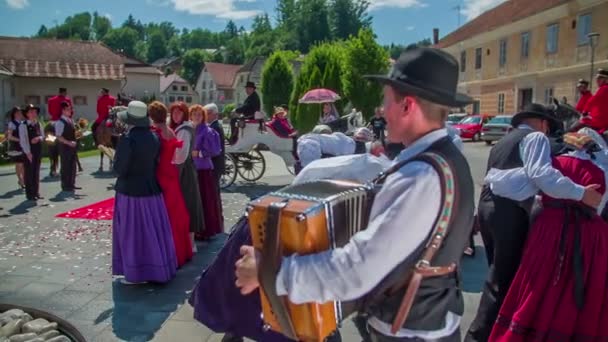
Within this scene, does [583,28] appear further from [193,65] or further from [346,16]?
[193,65]

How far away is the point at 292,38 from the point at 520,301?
86.8 m

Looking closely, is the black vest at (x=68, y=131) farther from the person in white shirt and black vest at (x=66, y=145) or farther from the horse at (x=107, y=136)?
the horse at (x=107, y=136)

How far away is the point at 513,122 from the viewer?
4.11 metres

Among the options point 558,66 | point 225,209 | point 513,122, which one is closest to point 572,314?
point 513,122

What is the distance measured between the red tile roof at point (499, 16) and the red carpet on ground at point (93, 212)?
24.6 meters

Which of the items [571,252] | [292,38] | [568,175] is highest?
[292,38]

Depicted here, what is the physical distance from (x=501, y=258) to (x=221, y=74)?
286 ft

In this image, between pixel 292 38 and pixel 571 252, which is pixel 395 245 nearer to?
pixel 571 252

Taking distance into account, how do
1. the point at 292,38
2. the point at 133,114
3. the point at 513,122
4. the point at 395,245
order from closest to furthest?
the point at 395,245
the point at 513,122
the point at 133,114
the point at 292,38

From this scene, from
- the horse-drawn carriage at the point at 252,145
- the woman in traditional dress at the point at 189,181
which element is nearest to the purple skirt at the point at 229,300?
the woman in traditional dress at the point at 189,181

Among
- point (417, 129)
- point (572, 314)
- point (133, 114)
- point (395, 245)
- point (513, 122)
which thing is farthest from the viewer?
point (133, 114)

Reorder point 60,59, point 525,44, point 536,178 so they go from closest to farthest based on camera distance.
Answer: point 536,178 < point 525,44 < point 60,59

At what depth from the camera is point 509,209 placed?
12.7ft

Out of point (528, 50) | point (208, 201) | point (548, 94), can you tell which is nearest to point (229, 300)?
point (208, 201)
